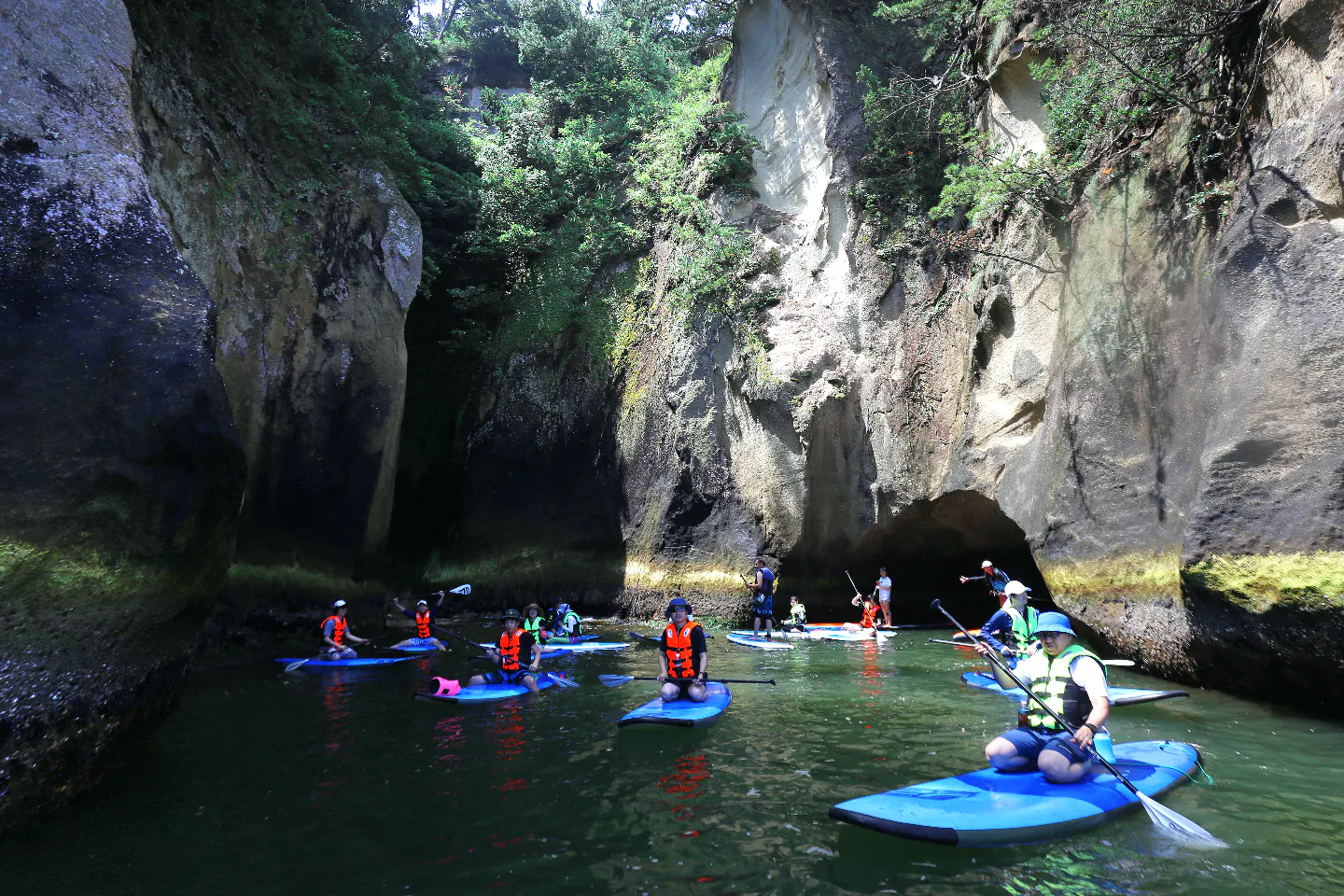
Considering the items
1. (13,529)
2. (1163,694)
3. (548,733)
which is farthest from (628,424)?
(13,529)

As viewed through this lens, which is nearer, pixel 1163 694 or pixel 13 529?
pixel 13 529

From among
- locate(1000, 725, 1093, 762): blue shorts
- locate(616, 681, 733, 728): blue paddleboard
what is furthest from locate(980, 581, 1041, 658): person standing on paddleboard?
locate(1000, 725, 1093, 762): blue shorts

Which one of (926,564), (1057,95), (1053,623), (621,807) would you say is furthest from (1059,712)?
(926,564)

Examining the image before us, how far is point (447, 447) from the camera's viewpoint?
2156 centimetres

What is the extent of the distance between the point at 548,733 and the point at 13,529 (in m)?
4.59

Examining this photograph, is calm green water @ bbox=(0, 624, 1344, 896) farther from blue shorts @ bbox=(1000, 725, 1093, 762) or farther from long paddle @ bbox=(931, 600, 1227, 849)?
blue shorts @ bbox=(1000, 725, 1093, 762)

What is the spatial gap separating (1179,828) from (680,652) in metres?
4.78

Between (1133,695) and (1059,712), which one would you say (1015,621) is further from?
(1059,712)

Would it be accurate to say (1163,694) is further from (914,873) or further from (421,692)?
(421,692)

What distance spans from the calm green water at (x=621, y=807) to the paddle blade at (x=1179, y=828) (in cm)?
10

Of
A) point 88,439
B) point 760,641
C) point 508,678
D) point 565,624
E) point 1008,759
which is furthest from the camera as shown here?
point 565,624

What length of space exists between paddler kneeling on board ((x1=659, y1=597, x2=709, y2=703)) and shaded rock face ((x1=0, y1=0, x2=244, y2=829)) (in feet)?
14.2

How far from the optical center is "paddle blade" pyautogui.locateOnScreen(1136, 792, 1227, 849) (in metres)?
4.31

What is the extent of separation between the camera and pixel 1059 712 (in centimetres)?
518
